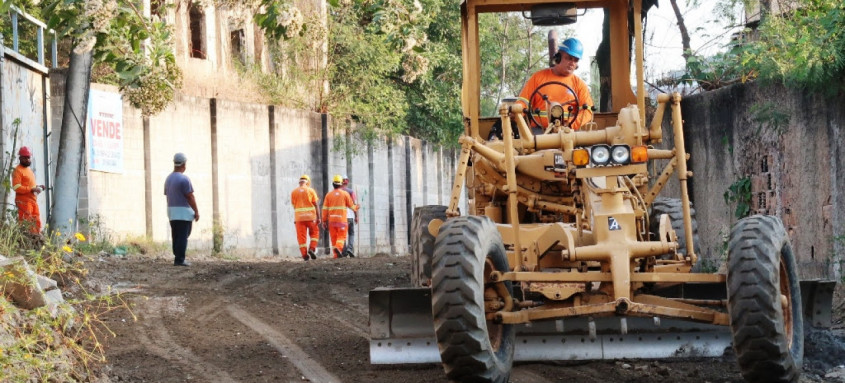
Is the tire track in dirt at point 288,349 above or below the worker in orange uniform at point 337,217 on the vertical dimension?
below

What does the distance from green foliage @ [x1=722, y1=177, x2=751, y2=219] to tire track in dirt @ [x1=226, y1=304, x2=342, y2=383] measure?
569cm

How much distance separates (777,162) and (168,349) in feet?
22.4

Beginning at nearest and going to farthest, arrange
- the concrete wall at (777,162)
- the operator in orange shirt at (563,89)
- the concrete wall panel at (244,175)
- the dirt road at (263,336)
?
the dirt road at (263,336), the operator in orange shirt at (563,89), the concrete wall at (777,162), the concrete wall panel at (244,175)

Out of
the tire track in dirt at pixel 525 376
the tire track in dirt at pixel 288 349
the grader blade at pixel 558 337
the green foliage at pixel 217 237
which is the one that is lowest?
the tire track in dirt at pixel 525 376

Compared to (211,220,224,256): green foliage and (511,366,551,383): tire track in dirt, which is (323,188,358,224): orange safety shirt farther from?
(511,366,551,383): tire track in dirt

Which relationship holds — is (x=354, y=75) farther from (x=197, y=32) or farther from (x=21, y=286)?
(x=21, y=286)

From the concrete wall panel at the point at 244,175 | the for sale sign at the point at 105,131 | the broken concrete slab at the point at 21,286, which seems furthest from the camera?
the concrete wall panel at the point at 244,175

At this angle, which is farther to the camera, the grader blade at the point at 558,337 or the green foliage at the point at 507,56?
the green foliage at the point at 507,56

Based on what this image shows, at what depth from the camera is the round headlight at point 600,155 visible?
24.6ft

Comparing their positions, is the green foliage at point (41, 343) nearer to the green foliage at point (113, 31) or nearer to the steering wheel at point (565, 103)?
the green foliage at point (113, 31)

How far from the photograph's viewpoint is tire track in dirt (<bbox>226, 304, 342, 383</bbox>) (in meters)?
8.26

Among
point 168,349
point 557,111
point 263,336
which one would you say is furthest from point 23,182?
point 557,111

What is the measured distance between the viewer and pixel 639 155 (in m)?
7.50

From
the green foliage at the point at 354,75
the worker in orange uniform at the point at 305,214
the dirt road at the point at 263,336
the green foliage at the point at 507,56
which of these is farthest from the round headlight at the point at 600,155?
the green foliage at the point at 507,56
